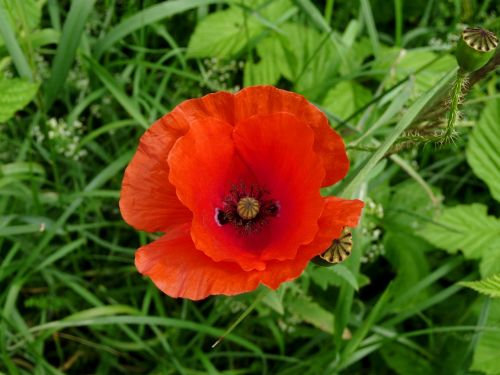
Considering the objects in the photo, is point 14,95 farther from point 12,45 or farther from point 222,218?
point 222,218

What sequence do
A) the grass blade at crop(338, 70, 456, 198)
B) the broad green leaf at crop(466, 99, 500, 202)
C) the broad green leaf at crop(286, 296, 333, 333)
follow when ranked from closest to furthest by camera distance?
1. the grass blade at crop(338, 70, 456, 198)
2. the broad green leaf at crop(286, 296, 333, 333)
3. the broad green leaf at crop(466, 99, 500, 202)

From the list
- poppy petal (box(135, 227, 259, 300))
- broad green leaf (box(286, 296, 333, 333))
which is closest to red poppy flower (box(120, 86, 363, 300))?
poppy petal (box(135, 227, 259, 300))

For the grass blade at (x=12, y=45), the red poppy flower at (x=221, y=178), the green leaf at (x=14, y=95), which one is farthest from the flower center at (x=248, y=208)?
the grass blade at (x=12, y=45)

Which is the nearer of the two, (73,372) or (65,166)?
(73,372)

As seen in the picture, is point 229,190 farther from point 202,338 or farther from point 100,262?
point 100,262

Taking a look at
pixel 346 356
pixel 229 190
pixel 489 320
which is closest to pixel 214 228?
pixel 229 190

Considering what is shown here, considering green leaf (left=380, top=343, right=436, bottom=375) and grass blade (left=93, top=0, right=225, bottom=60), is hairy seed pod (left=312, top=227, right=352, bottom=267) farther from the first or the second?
grass blade (left=93, top=0, right=225, bottom=60)

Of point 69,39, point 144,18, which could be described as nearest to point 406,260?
point 144,18
